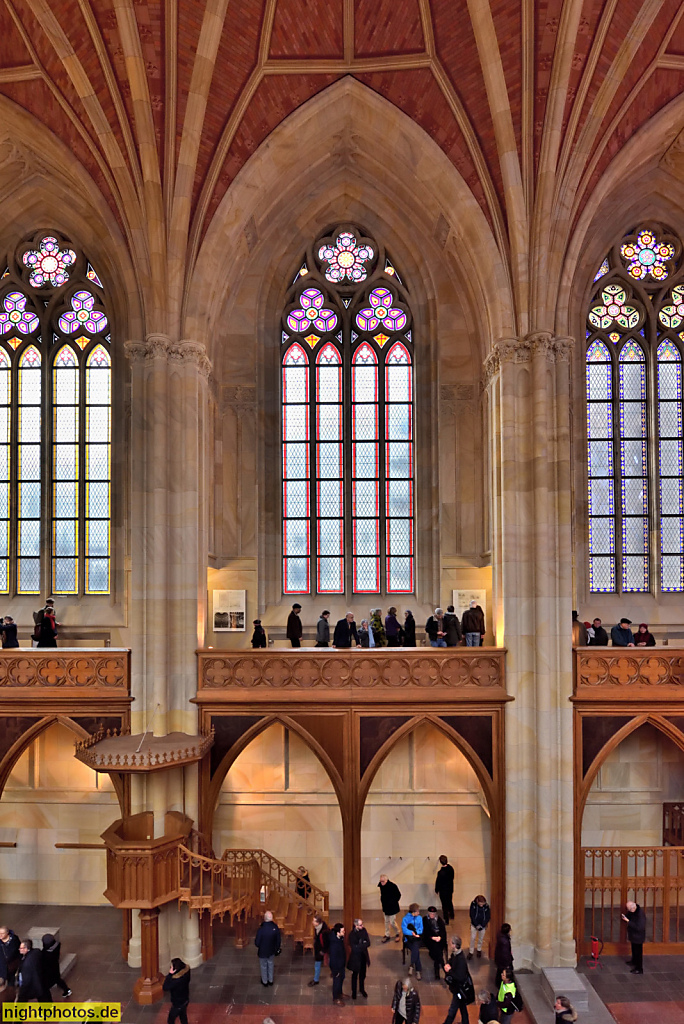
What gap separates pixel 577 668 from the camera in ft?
46.1

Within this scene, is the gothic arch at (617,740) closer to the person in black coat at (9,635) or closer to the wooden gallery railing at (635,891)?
the wooden gallery railing at (635,891)

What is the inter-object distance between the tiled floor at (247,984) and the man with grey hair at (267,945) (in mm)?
264

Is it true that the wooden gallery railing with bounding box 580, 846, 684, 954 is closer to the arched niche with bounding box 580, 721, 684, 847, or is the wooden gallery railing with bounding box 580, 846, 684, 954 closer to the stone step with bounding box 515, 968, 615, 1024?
the arched niche with bounding box 580, 721, 684, 847

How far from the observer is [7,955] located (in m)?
12.1

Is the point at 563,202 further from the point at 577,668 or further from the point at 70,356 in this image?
the point at 70,356

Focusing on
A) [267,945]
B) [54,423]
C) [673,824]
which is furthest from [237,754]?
[673,824]

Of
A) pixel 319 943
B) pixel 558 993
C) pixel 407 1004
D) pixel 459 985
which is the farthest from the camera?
pixel 319 943

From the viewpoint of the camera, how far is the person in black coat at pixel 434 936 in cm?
1282

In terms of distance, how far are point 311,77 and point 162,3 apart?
128 inches

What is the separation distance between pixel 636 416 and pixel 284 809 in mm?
12204

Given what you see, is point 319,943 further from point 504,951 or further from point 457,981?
point 504,951

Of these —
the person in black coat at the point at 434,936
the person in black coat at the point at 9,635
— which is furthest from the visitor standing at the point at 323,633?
the person in black coat at the point at 9,635

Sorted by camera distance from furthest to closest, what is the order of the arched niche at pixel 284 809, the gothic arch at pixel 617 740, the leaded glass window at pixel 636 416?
the leaded glass window at pixel 636 416
the arched niche at pixel 284 809
the gothic arch at pixel 617 740

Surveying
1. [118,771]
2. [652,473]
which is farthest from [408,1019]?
[652,473]
